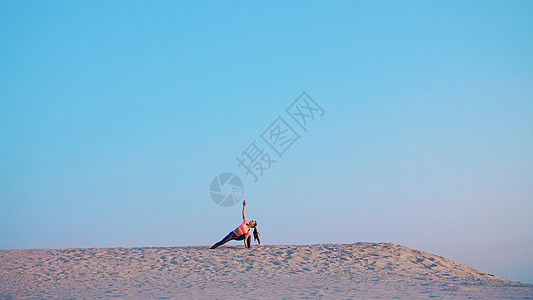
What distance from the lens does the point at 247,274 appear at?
16875mm

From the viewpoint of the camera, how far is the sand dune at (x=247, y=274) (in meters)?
14.3

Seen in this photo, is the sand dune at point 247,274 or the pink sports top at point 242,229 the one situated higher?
the pink sports top at point 242,229

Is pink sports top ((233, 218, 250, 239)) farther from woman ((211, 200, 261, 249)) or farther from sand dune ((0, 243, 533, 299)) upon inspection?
sand dune ((0, 243, 533, 299))

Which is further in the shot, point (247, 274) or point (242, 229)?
point (242, 229)

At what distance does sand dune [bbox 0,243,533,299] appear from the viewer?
14.3m

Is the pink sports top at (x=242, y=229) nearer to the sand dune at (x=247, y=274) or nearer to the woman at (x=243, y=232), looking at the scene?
the woman at (x=243, y=232)

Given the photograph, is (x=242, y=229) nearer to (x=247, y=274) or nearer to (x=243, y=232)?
(x=243, y=232)

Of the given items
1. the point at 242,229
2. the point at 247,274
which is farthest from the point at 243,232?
the point at 247,274

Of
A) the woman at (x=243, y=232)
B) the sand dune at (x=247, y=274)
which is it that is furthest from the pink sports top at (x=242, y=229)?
the sand dune at (x=247, y=274)

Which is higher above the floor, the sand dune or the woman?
the woman

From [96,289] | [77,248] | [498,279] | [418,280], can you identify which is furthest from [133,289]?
[498,279]

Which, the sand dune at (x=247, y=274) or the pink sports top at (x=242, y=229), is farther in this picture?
the pink sports top at (x=242, y=229)

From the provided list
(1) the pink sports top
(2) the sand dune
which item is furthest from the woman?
(2) the sand dune

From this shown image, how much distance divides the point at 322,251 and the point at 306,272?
268 cm
